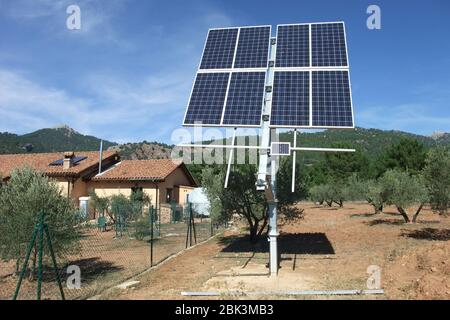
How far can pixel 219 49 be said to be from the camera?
663 inches

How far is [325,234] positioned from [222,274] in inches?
449

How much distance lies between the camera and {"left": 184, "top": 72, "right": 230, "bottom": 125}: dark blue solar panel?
13.6m

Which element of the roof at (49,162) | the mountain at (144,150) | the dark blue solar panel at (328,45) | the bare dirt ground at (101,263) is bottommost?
the bare dirt ground at (101,263)

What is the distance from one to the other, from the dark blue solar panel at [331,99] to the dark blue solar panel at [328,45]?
0.65 m

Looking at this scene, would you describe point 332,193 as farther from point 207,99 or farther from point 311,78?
point 207,99

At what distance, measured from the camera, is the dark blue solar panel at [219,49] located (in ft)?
52.8

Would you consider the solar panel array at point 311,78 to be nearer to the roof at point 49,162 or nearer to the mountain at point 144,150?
the roof at point 49,162

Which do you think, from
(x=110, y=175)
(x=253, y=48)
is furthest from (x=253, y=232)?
(x=110, y=175)

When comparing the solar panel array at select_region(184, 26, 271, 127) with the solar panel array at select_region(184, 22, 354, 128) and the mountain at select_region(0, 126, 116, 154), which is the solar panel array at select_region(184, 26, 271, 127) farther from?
the mountain at select_region(0, 126, 116, 154)

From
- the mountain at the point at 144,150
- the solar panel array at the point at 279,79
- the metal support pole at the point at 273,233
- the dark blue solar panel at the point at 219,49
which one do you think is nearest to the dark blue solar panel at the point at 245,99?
the solar panel array at the point at 279,79

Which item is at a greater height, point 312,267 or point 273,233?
point 273,233

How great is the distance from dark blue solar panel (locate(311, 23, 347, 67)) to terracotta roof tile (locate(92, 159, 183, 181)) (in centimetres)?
2483

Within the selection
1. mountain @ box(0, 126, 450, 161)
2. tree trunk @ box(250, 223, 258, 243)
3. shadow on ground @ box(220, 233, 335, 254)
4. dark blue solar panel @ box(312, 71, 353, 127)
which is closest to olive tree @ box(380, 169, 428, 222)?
shadow on ground @ box(220, 233, 335, 254)

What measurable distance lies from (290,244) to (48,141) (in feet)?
352
